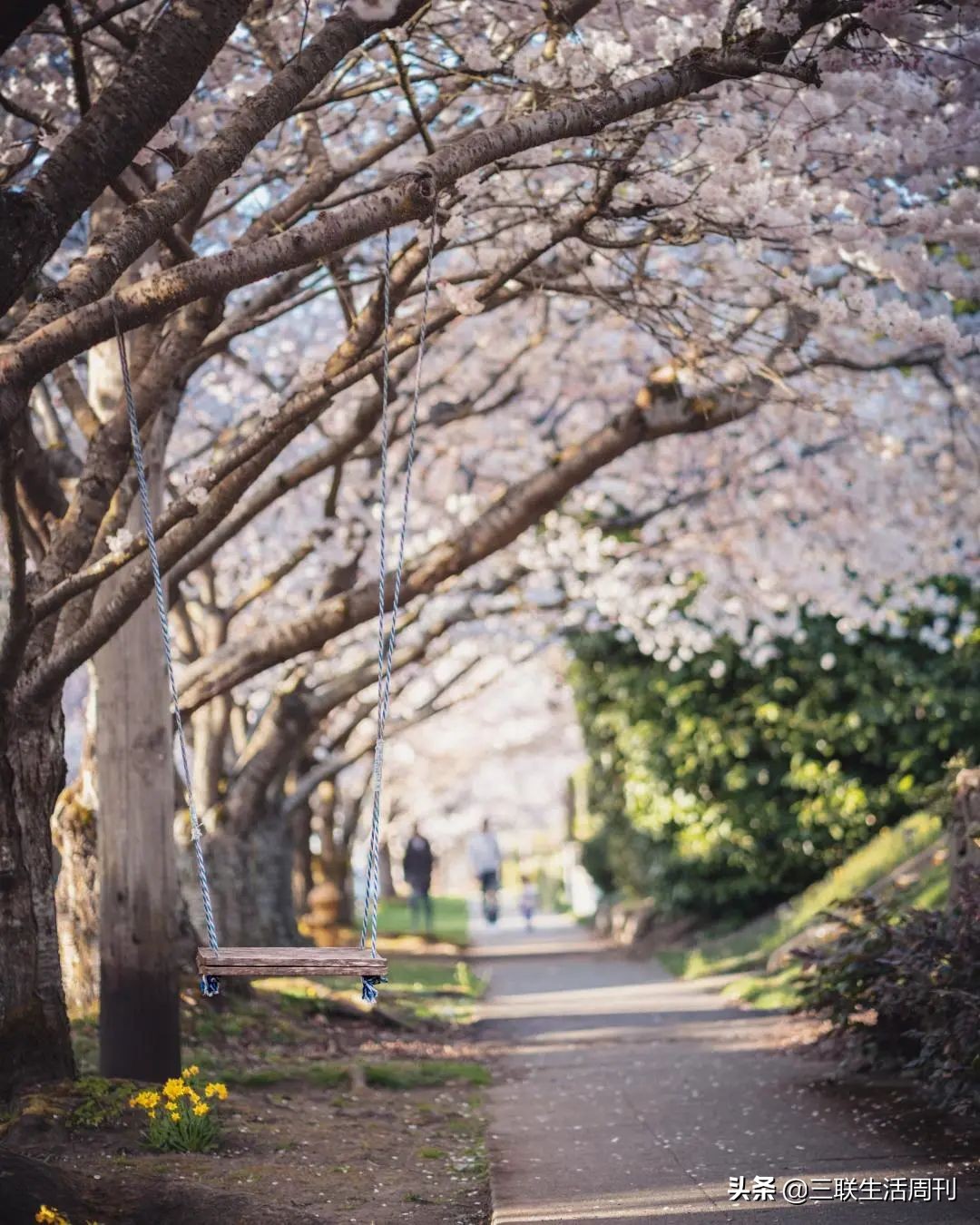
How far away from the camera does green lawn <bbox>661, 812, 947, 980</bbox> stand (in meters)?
14.1

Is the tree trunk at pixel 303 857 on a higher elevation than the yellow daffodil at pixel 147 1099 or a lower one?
higher

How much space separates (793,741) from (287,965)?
517 inches

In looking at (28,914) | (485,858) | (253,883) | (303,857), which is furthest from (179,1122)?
(303,857)

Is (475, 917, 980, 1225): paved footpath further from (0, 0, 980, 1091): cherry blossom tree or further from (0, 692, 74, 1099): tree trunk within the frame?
(0, 0, 980, 1091): cherry blossom tree

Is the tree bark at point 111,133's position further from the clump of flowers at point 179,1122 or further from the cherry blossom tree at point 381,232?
the clump of flowers at point 179,1122

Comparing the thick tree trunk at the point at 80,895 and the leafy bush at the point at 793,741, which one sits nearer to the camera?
the thick tree trunk at the point at 80,895

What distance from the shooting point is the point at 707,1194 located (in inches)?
223

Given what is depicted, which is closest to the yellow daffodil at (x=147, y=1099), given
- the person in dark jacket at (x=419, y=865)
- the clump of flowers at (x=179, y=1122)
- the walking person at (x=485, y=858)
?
the clump of flowers at (x=179, y=1122)

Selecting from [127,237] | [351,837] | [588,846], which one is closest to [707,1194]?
[127,237]

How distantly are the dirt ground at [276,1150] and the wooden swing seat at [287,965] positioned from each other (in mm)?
885

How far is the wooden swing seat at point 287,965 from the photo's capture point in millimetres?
4832

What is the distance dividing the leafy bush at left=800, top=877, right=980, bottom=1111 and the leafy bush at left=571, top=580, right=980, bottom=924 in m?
8.37

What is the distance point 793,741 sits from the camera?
17.2 m

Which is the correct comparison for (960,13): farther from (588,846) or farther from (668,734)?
(588,846)
